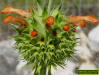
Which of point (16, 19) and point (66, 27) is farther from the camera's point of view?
point (16, 19)

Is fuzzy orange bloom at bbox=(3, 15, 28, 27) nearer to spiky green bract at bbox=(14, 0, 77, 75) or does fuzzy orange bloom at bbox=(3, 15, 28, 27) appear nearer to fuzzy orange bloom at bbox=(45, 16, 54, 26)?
spiky green bract at bbox=(14, 0, 77, 75)

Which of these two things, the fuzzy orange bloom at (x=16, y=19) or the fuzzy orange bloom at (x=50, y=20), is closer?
the fuzzy orange bloom at (x=50, y=20)

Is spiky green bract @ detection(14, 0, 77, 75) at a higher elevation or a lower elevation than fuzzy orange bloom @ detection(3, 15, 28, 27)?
lower

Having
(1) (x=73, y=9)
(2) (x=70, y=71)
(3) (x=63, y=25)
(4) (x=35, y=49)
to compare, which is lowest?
(2) (x=70, y=71)

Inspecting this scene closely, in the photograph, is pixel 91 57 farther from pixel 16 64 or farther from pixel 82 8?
pixel 82 8

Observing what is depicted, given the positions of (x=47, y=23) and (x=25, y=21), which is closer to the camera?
(x=47, y=23)

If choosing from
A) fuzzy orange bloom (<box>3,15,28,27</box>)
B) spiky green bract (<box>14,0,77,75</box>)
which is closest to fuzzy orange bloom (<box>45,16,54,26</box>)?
spiky green bract (<box>14,0,77,75</box>)

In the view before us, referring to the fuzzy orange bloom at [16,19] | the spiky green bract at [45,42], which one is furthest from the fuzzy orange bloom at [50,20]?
the fuzzy orange bloom at [16,19]

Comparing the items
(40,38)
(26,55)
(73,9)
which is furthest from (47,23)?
(73,9)

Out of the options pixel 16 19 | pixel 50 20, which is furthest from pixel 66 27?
pixel 16 19

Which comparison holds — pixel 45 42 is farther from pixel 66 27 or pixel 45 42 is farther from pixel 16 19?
pixel 16 19

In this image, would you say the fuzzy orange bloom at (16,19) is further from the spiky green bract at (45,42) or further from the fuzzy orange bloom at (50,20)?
the fuzzy orange bloom at (50,20)
